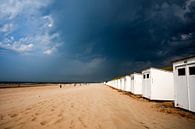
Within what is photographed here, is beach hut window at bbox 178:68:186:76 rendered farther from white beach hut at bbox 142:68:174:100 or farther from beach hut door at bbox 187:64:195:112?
white beach hut at bbox 142:68:174:100

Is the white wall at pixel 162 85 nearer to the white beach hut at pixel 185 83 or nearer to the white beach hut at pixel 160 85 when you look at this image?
the white beach hut at pixel 160 85

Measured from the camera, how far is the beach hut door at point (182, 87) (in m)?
12.8

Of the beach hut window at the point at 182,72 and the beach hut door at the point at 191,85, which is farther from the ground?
the beach hut window at the point at 182,72

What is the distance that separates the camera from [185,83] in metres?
12.8

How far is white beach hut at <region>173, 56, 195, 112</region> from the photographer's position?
12.0 metres

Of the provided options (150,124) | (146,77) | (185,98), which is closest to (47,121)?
(150,124)

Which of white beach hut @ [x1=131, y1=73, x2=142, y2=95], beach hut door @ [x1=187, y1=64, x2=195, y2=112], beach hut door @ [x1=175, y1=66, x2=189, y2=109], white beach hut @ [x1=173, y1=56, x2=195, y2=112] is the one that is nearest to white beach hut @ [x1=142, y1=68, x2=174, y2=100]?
white beach hut @ [x1=173, y1=56, x2=195, y2=112]

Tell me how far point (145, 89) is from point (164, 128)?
14375 mm

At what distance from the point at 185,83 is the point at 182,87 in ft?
1.56

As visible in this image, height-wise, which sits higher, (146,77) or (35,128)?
(146,77)

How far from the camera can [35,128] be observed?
8031 mm

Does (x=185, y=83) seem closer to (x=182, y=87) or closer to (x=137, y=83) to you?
(x=182, y=87)

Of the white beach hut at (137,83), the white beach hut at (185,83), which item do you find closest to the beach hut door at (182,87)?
the white beach hut at (185,83)

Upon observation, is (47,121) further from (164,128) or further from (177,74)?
(177,74)
